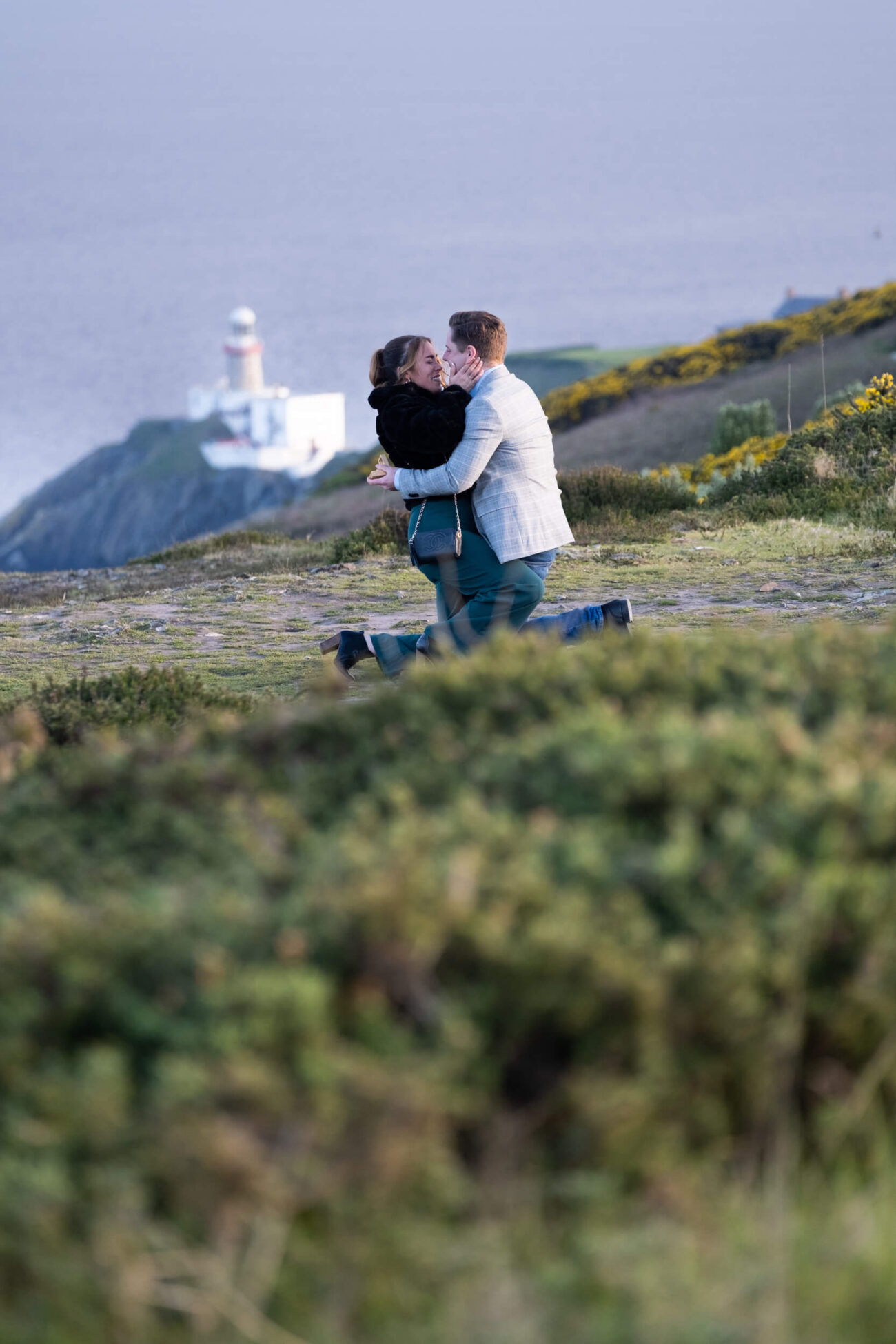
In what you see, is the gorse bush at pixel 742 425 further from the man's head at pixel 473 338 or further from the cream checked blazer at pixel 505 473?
the man's head at pixel 473 338

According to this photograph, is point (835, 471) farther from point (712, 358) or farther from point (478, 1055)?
point (712, 358)

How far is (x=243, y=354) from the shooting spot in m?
168

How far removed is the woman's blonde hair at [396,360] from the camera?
6.70 m

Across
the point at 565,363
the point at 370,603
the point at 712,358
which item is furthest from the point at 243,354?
the point at 370,603

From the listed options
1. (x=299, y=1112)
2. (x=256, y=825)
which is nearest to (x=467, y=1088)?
(x=299, y=1112)

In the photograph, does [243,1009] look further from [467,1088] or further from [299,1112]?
[467,1088]

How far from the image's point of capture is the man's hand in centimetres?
681

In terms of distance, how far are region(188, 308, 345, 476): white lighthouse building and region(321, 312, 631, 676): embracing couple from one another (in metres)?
119

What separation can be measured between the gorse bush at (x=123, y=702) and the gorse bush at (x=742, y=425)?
18.4 meters

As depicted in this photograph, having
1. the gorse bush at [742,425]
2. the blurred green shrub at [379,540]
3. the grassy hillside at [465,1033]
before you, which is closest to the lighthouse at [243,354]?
the gorse bush at [742,425]

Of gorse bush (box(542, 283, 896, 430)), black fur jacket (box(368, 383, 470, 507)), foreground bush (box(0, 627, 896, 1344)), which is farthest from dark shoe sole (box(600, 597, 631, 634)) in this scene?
gorse bush (box(542, 283, 896, 430))

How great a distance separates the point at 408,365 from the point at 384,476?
62 centimetres

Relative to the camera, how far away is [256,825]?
2.62 m

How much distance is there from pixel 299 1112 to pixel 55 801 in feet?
4.68
